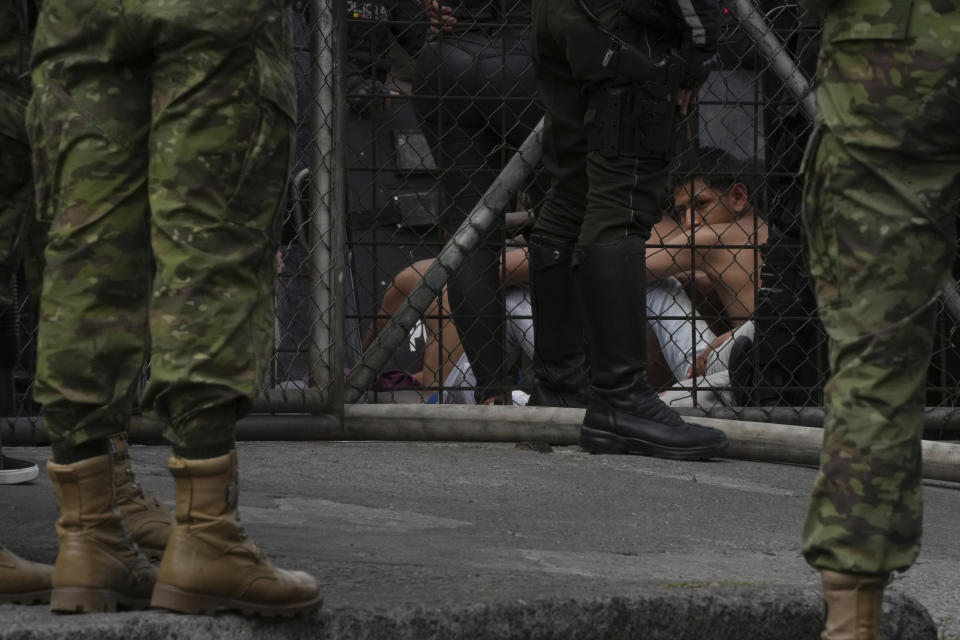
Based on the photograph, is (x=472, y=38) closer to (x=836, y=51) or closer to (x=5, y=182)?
(x=5, y=182)

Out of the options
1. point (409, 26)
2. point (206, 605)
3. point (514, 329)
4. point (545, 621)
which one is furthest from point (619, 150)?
point (206, 605)

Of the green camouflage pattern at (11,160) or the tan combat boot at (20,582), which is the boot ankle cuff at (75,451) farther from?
the green camouflage pattern at (11,160)

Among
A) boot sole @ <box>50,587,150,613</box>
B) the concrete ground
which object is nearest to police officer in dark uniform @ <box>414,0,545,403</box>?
the concrete ground

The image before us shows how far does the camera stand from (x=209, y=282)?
2258 millimetres

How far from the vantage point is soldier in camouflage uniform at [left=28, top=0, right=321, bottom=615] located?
→ 2.25 meters

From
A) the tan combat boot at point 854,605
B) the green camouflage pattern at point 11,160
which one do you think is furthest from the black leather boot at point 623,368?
the tan combat boot at point 854,605

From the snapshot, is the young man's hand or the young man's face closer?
the young man's hand

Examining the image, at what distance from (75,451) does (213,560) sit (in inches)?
10.1

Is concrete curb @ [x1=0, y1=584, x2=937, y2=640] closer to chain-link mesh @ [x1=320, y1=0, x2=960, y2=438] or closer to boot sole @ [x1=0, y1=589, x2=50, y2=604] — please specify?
boot sole @ [x1=0, y1=589, x2=50, y2=604]

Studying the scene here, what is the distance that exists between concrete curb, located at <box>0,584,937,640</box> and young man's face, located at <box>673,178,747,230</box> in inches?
116

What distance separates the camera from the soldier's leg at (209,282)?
2.24 metres

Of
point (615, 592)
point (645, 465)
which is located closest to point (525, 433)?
point (645, 465)

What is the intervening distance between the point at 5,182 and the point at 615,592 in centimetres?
116

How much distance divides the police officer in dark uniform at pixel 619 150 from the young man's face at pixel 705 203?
936 mm
